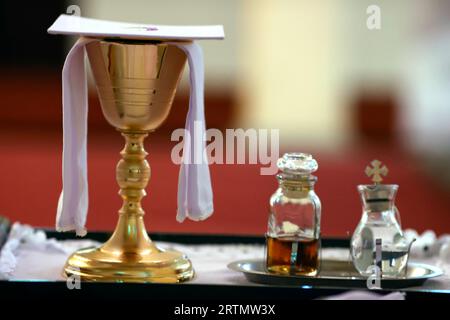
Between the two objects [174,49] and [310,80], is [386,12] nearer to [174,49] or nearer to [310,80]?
[310,80]

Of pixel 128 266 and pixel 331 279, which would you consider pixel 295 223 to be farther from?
pixel 128 266

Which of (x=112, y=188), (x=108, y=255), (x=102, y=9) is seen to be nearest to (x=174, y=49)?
(x=108, y=255)

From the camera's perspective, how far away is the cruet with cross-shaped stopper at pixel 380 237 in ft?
3.92

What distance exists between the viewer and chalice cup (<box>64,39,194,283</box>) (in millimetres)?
1169

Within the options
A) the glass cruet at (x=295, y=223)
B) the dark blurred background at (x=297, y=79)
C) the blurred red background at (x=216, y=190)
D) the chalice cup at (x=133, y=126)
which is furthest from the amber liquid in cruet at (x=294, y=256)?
the dark blurred background at (x=297, y=79)

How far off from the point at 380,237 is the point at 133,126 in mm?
334

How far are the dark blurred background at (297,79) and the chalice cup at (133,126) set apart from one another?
2.04 metres

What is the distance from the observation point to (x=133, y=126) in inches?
47.9

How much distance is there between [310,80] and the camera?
15.8 ft

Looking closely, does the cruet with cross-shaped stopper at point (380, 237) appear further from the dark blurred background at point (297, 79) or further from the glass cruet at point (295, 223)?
the dark blurred background at point (297, 79)

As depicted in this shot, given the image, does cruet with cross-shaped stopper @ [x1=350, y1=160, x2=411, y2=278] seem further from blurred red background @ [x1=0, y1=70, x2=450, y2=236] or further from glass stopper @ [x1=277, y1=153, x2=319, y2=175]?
blurred red background @ [x1=0, y1=70, x2=450, y2=236]

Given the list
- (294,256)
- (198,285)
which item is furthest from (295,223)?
(198,285)

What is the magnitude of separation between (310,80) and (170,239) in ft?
11.1

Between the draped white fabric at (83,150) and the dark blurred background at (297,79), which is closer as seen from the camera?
the draped white fabric at (83,150)
